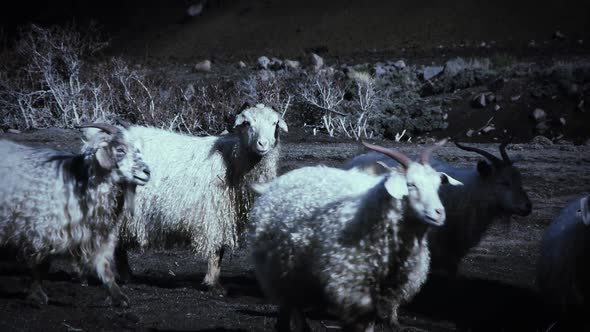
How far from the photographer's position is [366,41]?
45.1 meters

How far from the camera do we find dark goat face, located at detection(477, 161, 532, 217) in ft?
27.3

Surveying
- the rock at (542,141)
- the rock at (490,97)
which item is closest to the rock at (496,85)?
the rock at (490,97)

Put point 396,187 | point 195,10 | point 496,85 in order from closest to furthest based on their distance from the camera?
point 396,187 < point 496,85 < point 195,10

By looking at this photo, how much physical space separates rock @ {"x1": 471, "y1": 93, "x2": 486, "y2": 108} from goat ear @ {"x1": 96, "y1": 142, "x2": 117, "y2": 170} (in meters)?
16.0

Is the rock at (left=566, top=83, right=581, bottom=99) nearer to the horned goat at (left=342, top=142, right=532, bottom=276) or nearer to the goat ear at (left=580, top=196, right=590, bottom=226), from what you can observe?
the horned goat at (left=342, top=142, right=532, bottom=276)

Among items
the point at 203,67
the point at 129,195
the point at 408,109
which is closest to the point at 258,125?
the point at 129,195

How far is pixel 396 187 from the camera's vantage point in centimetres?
593

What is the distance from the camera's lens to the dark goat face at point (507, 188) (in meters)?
8.33

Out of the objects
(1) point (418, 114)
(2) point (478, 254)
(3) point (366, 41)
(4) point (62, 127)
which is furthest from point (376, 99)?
(3) point (366, 41)

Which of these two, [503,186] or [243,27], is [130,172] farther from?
[243,27]

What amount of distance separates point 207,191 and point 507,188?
9.95ft

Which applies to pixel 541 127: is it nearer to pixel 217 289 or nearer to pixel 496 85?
pixel 496 85

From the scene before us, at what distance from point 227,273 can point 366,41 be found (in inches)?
1434

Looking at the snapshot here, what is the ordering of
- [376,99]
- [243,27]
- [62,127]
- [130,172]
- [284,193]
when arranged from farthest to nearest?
[243,27] → [376,99] → [62,127] → [130,172] → [284,193]
